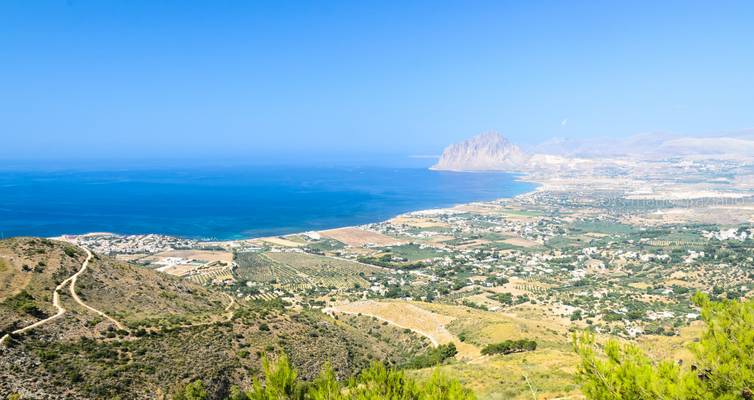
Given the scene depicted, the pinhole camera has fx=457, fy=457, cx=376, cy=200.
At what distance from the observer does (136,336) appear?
21.7 m

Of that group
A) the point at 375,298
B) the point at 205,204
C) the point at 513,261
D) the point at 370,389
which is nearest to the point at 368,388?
the point at 370,389

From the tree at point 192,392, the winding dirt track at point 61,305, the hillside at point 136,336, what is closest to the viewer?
the hillside at point 136,336

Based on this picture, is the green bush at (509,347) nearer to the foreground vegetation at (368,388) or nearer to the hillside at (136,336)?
the hillside at (136,336)

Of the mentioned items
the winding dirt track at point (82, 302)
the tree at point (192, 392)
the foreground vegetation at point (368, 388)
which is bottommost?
the tree at point (192, 392)

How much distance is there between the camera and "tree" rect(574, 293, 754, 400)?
9.18 m

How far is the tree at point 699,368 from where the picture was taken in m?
9.18

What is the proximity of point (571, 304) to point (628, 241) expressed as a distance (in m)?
46.8

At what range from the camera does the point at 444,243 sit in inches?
3664

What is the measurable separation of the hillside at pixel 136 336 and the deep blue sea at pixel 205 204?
2674 inches

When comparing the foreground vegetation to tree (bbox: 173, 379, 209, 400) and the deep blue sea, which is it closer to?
tree (bbox: 173, 379, 209, 400)

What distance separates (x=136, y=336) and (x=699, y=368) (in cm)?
2209

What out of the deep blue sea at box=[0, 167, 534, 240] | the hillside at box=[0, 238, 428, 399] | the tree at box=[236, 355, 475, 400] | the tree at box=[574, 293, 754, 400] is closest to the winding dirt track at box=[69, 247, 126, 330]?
the hillside at box=[0, 238, 428, 399]

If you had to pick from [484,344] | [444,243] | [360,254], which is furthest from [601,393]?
[444,243]

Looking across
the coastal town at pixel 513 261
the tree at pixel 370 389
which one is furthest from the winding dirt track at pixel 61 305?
the coastal town at pixel 513 261
